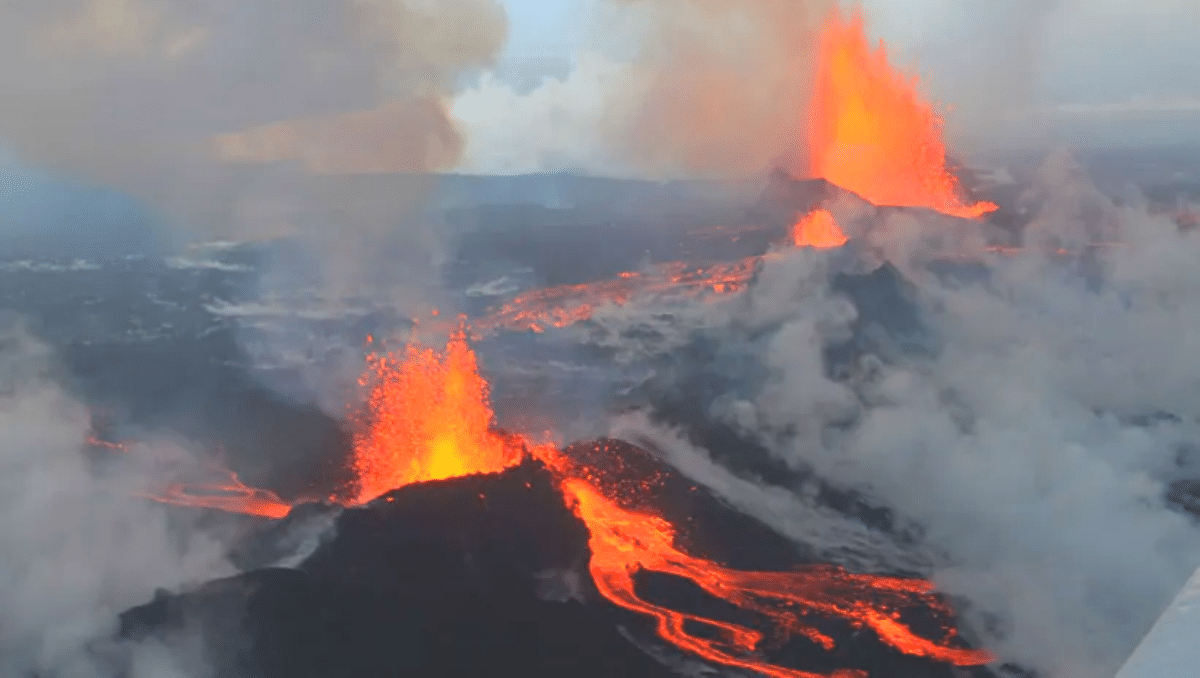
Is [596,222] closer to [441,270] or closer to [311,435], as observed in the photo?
[441,270]

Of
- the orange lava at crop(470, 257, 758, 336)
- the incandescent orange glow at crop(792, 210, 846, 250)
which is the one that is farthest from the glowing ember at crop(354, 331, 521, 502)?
the incandescent orange glow at crop(792, 210, 846, 250)

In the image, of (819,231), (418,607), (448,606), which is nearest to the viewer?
(418,607)

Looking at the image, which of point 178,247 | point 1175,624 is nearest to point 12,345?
point 178,247

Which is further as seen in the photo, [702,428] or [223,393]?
[223,393]

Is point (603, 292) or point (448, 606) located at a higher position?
point (603, 292)

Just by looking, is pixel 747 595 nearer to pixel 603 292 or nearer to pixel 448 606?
pixel 448 606

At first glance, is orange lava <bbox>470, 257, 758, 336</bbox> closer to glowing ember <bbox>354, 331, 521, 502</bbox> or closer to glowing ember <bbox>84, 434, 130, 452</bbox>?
glowing ember <bbox>354, 331, 521, 502</bbox>

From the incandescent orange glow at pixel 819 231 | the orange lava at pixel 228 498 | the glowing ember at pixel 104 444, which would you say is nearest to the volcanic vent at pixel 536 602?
the orange lava at pixel 228 498

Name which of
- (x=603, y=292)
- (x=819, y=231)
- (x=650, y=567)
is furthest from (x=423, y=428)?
(x=819, y=231)
